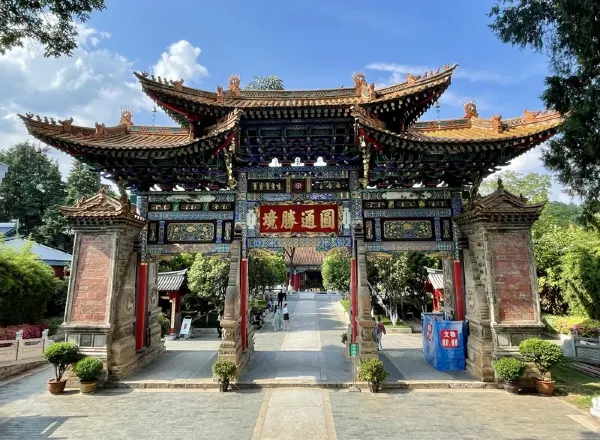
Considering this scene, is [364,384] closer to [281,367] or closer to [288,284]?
[281,367]

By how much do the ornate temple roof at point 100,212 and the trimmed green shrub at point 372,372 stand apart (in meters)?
7.34

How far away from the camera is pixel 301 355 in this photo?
1201cm

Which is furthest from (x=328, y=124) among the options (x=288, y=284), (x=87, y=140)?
(x=288, y=284)

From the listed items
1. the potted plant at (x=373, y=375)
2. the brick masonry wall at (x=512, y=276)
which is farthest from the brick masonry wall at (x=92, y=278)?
the brick masonry wall at (x=512, y=276)

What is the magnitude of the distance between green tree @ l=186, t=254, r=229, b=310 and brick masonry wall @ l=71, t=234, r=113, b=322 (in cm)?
904

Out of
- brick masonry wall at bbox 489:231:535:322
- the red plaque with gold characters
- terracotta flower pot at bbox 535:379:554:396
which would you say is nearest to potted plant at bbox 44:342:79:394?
the red plaque with gold characters

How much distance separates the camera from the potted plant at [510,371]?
8.10 metres

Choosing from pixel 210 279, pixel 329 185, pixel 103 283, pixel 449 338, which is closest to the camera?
pixel 103 283

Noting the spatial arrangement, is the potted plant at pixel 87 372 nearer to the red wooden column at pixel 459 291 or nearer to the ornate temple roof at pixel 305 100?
the ornate temple roof at pixel 305 100

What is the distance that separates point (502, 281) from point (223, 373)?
7.47m

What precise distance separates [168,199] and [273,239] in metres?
3.46

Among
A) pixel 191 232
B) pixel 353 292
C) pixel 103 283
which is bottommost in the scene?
pixel 353 292

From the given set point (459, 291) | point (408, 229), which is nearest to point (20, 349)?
point (408, 229)

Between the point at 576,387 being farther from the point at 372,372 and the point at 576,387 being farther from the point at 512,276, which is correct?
the point at 372,372
